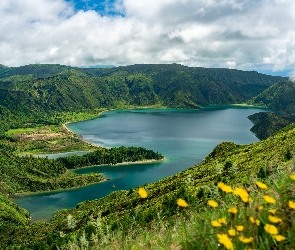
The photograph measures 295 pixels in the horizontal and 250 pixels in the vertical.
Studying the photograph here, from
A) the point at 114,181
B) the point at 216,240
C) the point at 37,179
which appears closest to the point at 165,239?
the point at 216,240

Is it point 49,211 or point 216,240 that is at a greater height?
point 216,240

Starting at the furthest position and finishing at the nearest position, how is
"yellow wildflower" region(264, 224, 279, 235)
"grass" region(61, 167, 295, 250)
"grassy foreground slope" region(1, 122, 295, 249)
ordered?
"grassy foreground slope" region(1, 122, 295, 249) < "grass" region(61, 167, 295, 250) < "yellow wildflower" region(264, 224, 279, 235)

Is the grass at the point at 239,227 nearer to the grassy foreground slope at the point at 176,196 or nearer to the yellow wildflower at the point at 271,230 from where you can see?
the yellow wildflower at the point at 271,230

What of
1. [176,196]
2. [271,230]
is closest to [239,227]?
[271,230]

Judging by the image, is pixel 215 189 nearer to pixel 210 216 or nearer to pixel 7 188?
pixel 210 216

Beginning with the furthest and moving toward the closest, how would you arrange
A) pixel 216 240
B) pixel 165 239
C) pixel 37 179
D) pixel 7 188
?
pixel 37 179, pixel 7 188, pixel 165 239, pixel 216 240

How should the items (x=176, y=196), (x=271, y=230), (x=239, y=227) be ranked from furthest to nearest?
(x=176, y=196) < (x=239, y=227) < (x=271, y=230)

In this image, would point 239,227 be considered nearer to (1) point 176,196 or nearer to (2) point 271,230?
(2) point 271,230

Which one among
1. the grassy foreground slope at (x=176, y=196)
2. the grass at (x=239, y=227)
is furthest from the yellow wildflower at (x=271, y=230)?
the grassy foreground slope at (x=176, y=196)

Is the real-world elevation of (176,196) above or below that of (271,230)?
below

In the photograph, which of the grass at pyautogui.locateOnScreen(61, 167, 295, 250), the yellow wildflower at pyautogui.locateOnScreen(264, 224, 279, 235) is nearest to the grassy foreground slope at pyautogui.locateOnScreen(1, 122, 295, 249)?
the grass at pyautogui.locateOnScreen(61, 167, 295, 250)

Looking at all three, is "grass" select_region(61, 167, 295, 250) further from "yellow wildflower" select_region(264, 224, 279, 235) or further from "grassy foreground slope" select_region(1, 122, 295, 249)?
"grassy foreground slope" select_region(1, 122, 295, 249)

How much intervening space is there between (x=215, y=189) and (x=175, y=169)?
18374cm

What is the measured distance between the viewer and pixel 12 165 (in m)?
198
